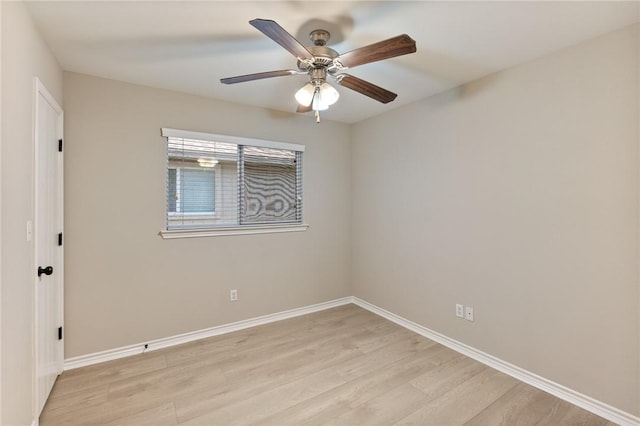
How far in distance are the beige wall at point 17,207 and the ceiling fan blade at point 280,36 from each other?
1194 mm

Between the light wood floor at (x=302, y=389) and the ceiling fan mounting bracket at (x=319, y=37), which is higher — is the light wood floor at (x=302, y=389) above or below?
below

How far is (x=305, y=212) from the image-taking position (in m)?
3.72

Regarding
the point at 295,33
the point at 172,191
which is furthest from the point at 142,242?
the point at 295,33

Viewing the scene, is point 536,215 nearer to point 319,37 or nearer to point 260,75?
point 319,37

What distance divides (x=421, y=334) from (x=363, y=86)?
249cm

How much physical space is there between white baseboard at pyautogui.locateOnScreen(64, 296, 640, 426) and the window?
1.01 metres

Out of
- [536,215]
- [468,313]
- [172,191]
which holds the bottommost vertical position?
[468,313]

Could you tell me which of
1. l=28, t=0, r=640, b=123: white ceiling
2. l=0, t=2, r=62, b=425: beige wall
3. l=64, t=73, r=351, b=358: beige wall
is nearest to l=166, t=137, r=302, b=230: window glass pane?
l=64, t=73, r=351, b=358: beige wall

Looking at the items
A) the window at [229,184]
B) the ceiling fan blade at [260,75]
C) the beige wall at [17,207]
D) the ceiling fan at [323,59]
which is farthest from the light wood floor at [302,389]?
the ceiling fan blade at [260,75]

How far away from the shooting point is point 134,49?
7.01 ft

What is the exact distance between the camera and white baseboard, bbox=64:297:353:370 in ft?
8.35

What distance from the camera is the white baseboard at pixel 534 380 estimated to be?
190 cm

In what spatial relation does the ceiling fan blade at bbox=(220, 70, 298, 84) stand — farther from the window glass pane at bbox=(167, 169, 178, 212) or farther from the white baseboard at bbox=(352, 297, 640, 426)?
the white baseboard at bbox=(352, 297, 640, 426)

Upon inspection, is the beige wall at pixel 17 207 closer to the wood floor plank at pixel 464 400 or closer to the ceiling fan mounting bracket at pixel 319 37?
the ceiling fan mounting bracket at pixel 319 37
